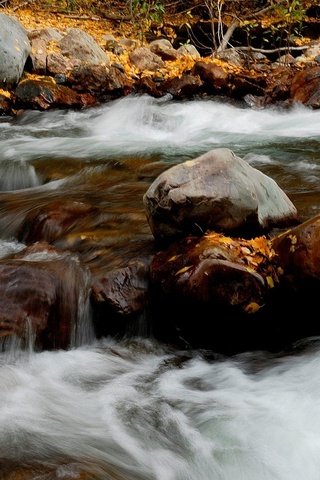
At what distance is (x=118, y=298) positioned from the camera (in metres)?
3.88

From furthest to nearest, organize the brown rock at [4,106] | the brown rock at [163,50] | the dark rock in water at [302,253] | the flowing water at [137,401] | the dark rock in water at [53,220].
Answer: the brown rock at [163,50] → the brown rock at [4,106] → the dark rock in water at [53,220] → the dark rock in water at [302,253] → the flowing water at [137,401]

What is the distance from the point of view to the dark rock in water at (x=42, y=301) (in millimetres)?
3648

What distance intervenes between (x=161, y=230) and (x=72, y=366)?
1.21 metres

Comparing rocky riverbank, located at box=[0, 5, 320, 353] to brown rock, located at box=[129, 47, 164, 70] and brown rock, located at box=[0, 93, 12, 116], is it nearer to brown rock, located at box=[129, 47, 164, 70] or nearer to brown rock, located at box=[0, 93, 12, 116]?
brown rock, located at box=[0, 93, 12, 116]

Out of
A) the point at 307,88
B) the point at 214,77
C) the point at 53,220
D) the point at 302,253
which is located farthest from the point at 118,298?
the point at 214,77

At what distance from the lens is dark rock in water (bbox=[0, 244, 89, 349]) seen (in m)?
3.65

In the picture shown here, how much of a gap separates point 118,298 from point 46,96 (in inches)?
289

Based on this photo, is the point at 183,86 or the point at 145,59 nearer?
the point at 183,86

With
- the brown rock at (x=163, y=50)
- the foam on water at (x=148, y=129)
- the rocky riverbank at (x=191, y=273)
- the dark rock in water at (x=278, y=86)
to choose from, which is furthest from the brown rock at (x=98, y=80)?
the rocky riverbank at (x=191, y=273)

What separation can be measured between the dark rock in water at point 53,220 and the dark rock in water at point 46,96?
5409mm

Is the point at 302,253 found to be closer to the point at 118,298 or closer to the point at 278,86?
the point at 118,298

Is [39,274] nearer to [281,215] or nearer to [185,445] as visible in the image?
[185,445]

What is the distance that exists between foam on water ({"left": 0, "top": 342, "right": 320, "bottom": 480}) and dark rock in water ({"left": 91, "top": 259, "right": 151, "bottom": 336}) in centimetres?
16

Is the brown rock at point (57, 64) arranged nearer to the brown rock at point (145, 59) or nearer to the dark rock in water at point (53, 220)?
the brown rock at point (145, 59)
